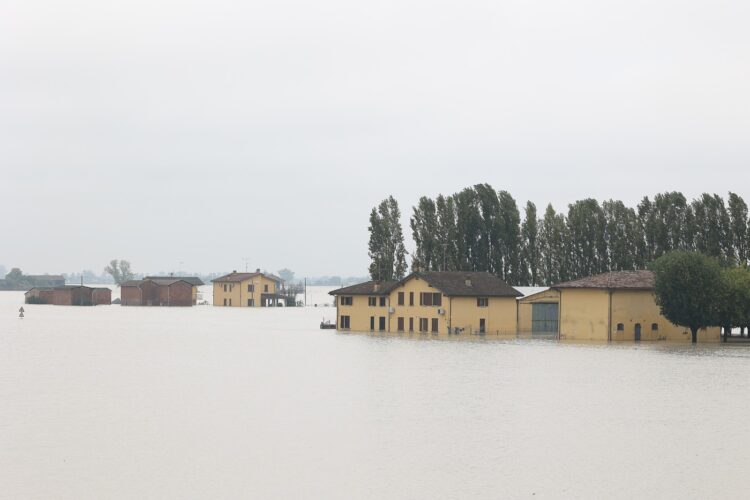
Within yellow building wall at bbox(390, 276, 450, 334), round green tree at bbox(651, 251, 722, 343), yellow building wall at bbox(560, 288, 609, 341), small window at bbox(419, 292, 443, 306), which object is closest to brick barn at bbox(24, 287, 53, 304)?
yellow building wall at bbox(390, 276, 450, 334)

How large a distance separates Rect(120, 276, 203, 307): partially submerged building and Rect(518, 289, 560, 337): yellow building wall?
98.2 metres

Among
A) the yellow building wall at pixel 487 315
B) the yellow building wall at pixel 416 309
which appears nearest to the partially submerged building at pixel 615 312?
the yellow building wall at pixel 487 315

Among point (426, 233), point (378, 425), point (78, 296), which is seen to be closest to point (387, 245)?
point (426, 233)

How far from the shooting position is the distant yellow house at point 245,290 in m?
172

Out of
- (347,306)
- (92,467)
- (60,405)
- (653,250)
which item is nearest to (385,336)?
(347,306)

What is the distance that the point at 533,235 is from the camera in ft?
337

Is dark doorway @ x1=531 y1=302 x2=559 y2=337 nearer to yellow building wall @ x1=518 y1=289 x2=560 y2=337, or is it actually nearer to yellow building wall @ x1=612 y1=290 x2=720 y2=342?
yellow building wall @ x1=518 y1=289 x2=560 y2=337

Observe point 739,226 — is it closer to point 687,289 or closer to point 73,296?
point 687,289

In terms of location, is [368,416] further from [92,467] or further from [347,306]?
[347,306]

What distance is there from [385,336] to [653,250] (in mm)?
29315

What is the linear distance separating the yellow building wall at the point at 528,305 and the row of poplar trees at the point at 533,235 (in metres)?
12.0

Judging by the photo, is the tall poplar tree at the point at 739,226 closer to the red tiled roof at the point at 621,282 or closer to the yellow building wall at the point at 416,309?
the red tiled roof at the point at 621,282

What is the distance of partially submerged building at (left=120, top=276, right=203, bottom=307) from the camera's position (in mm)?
177500

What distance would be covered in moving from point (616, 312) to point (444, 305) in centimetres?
1328
